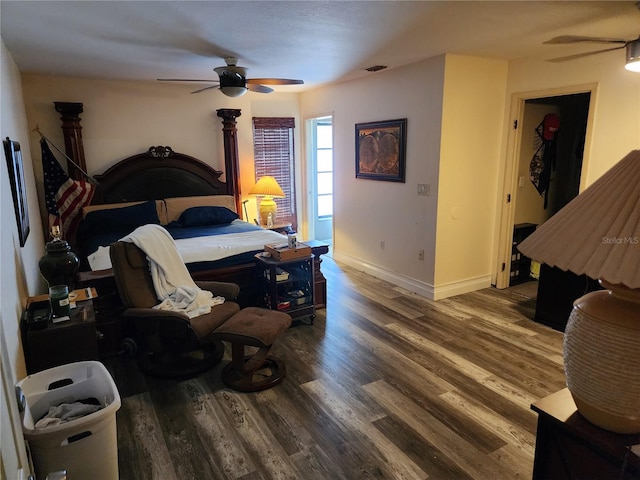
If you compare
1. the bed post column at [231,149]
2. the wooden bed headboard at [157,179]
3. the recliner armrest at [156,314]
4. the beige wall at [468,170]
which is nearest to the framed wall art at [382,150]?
the beige wall at [468,170]

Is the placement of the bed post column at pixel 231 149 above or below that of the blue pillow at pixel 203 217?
above

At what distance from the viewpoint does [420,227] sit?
4402 mm

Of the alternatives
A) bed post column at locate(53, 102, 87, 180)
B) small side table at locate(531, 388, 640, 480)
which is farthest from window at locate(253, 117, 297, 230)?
small side table at locate(531, 388, 640, 480)

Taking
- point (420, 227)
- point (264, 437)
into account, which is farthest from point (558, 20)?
point (264, 437)

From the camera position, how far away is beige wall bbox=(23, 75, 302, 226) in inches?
180

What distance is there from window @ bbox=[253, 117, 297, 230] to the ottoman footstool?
3566 millimetres

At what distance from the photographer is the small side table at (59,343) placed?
2.19 metres

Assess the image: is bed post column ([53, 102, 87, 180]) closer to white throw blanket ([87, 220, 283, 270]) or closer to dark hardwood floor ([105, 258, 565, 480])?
white throw blanket ([87, 220, 283, 270])

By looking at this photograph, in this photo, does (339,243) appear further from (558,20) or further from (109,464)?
(109,464)

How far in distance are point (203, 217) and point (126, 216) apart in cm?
85

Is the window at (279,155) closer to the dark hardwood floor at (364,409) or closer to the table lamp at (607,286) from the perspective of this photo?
the dark hardwood floor at (364,409)

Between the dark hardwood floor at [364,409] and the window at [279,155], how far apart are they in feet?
9.89

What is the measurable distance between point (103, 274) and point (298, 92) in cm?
416

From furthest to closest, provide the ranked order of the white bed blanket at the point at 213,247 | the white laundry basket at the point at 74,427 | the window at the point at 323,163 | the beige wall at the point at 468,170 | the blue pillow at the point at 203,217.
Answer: the window at the point at 323,163, the blue pillow at the point at 203,217, the beige wall at the point at 468,170, the white bed blanket at the point at 213,247, the white laundry basket at the point at 74,427
